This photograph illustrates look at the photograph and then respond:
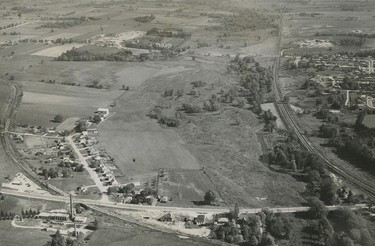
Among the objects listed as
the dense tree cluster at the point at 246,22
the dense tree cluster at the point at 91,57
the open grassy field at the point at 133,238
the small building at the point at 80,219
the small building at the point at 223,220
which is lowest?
the open grassy field at the point at 133,238

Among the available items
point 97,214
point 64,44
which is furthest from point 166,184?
point 64,44

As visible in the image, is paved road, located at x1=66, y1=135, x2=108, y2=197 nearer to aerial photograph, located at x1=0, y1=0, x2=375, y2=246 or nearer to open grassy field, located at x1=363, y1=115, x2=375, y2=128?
aerial photograph, located at x1=0, y1=0, x2=375, y2=246

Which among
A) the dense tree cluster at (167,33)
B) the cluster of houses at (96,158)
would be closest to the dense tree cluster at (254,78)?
the cluster of houses at (96,158)

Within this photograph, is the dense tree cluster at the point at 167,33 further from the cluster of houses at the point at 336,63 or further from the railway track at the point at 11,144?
the railway track at the point at 11,144

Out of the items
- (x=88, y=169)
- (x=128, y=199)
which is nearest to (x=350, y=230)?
(x=128, y=199)

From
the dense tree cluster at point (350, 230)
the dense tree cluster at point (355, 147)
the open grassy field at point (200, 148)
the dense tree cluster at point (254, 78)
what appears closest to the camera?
the dense tree cluster at point (350, 230)
